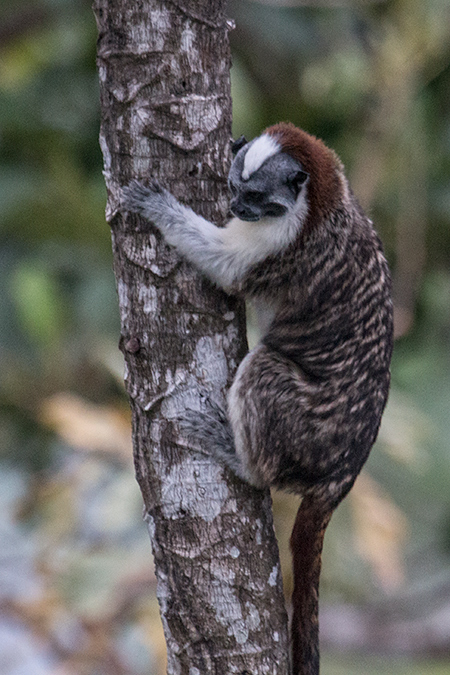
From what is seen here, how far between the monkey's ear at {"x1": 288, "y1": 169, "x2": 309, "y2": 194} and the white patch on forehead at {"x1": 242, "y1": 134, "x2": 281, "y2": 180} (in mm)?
98

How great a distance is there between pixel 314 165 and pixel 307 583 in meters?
1.35

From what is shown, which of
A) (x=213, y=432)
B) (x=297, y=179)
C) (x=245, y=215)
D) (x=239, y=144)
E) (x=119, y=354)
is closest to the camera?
(x=213, y=432)

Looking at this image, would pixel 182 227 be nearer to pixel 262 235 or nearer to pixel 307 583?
pixel 262 235

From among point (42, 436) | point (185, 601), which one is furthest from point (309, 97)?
point (185, 601)

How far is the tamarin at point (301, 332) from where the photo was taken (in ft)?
8.46

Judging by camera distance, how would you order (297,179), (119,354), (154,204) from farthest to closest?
(119,354) → (297,179) → (154,204)

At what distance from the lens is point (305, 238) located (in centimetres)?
288

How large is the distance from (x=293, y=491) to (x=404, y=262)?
3813mm

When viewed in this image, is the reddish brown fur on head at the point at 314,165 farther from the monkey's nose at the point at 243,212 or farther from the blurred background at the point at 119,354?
the blurred background at the point at 119,354

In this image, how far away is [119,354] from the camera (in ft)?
18.3

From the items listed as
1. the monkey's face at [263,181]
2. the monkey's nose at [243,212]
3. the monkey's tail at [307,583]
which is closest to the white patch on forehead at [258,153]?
the monkey's face at [263,181]

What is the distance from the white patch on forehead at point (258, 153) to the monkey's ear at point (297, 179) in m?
0.10

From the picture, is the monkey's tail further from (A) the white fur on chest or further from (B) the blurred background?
(B) the blurred background

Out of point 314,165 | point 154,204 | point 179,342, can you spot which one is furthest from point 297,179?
point 179,342
